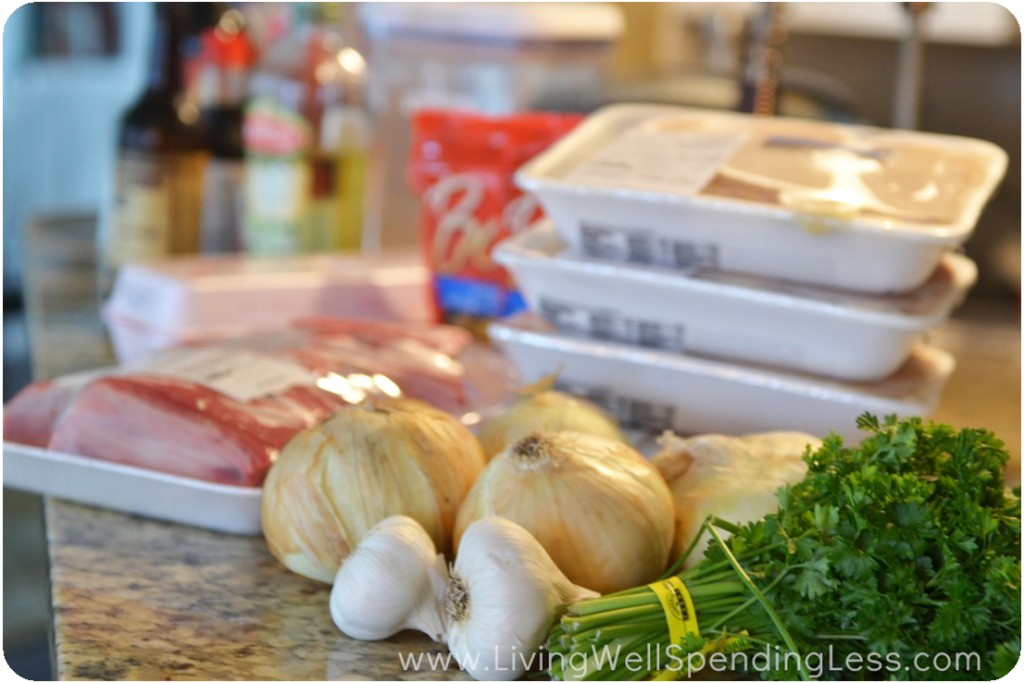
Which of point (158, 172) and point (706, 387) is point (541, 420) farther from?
point (158, 172)

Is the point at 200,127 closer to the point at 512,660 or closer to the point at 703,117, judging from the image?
the point at 703,117

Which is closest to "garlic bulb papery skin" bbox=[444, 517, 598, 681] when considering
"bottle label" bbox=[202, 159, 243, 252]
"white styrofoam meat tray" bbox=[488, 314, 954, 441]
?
"white styrofoam meat tray" bbox=[488, 314, 954, 441]

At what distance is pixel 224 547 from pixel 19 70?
10.2 ft

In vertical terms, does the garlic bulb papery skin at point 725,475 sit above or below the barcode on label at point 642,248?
below

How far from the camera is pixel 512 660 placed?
653 millimetres

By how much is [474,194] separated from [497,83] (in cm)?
25

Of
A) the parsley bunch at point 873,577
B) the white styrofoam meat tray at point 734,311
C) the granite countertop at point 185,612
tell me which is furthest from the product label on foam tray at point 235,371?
the parsley bunch at point 873,577

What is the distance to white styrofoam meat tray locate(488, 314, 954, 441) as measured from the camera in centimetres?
96

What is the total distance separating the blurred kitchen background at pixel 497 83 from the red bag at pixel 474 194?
20 cm

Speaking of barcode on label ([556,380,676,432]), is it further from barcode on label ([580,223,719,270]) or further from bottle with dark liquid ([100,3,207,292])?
bottle with dark liquid ([100,3,207,292])

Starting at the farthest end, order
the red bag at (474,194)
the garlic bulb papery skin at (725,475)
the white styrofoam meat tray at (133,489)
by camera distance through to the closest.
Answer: the red bag at (474,194) < the white styrofoam meat tray at (133,489) < the garlic bulb papery skin at (725,475)

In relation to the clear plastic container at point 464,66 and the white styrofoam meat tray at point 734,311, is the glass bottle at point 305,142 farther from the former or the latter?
the white styrofoam meat tray at point 734,311

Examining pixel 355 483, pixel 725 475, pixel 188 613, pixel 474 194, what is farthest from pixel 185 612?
pixel 474 194

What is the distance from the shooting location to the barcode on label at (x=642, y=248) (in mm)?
980
